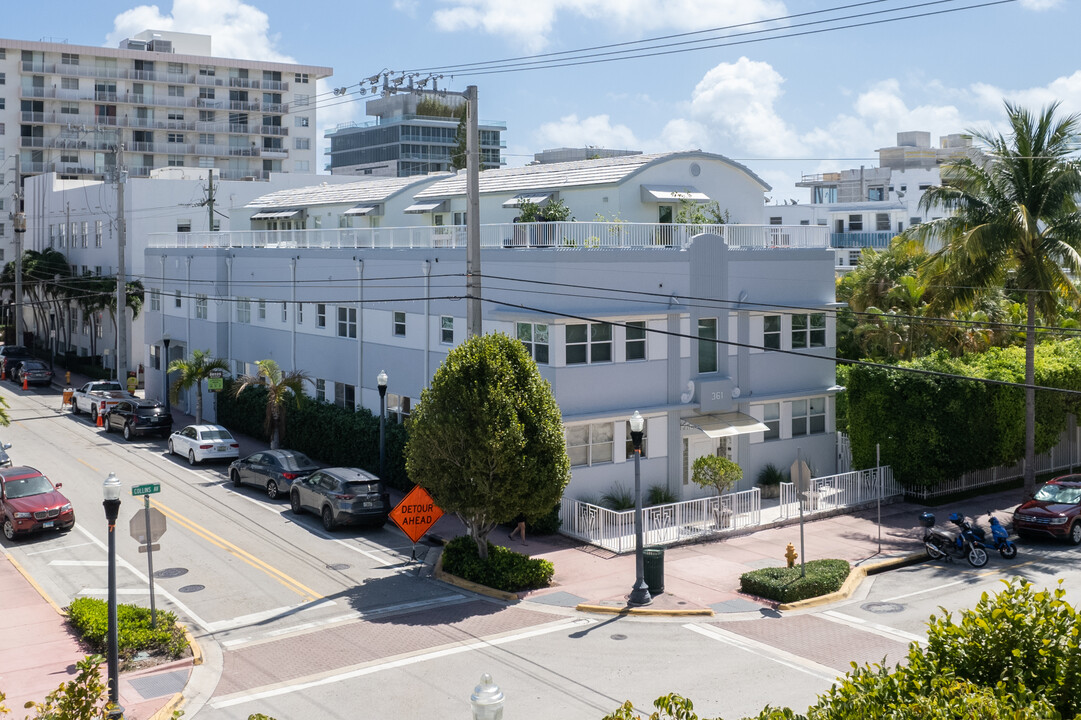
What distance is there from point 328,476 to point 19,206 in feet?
157

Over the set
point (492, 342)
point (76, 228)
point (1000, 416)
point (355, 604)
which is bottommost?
point (355, 604)

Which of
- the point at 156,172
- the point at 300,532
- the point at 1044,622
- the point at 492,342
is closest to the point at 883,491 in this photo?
the point at 492,342

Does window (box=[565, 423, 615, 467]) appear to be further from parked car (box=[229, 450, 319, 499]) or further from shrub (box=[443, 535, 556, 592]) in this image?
parked car (box=[229, 450, 319, 499])

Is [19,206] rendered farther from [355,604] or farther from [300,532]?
[355,604]

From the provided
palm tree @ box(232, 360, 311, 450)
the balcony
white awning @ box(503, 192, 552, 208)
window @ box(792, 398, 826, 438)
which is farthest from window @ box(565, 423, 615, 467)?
palm tree @ box(232, 360, 311, 450)

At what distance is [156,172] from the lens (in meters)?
69.1

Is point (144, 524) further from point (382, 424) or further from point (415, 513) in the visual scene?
point (382, 424)

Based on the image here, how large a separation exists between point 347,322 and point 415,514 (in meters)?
14.8

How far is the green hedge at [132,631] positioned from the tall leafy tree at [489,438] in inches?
235

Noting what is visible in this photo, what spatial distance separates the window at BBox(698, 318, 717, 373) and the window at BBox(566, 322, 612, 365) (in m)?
3.20

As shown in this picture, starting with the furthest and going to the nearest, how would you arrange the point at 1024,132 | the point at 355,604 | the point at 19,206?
the point at 19,206 → the point at 1024,132 → the point at 355,604

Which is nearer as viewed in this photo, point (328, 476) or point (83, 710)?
point (83, 710)

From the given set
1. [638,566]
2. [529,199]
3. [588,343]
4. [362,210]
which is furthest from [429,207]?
[638,566]

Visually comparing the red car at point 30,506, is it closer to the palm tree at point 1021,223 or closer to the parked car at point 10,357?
the palm tree at point 1021,223
